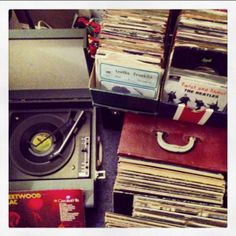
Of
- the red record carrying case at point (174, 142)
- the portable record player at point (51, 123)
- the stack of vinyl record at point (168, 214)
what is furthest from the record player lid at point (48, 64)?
the stack of vinyl record at point (168, 214)

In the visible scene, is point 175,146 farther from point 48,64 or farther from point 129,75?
point 48,64

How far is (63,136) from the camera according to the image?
1033 millimetres

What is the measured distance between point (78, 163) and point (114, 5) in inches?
16.0

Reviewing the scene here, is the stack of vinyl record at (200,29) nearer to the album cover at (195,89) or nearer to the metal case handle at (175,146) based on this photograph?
the album cover at (195,89)

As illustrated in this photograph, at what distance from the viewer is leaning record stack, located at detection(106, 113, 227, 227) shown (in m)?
0.84

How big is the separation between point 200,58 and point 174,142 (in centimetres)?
20

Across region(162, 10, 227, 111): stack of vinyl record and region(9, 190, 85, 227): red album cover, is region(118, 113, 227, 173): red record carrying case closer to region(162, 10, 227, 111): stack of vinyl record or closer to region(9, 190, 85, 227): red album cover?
region(162, 10, 227, 111): stack of vinyl record

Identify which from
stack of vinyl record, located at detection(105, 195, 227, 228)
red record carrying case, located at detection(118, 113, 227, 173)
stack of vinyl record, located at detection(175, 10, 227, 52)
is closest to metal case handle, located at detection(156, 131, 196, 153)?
red record carrying case, located at detection(118, 113, 227, 173)

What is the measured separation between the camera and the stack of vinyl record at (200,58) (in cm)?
74

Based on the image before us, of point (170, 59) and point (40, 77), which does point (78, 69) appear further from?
point (170, 59)

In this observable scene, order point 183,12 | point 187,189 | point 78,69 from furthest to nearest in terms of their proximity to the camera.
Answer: point 78,69
point 187,189
point 183,12

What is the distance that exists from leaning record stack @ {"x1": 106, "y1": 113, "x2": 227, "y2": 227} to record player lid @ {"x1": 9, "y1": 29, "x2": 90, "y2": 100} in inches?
8.2
